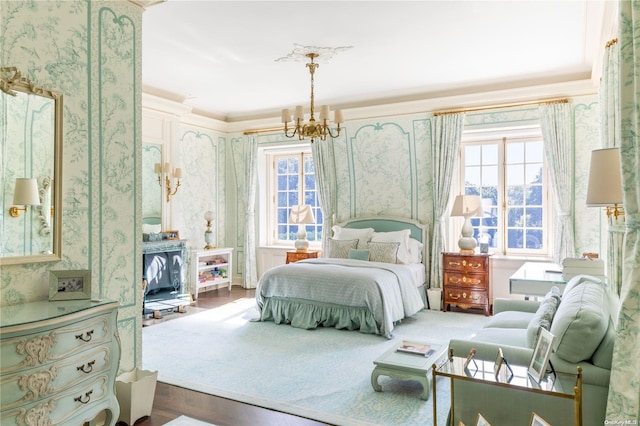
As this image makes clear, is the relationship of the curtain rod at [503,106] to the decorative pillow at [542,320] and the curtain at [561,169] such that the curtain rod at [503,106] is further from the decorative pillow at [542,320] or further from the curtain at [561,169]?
the decorative pillow at [542,320]

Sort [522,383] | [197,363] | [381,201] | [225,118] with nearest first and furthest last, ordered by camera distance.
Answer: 1. [522,383]
2. [197,363]
3. [381,201]
4. [225,118]

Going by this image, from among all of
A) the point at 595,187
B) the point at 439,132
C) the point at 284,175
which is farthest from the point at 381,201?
the point at 595,187

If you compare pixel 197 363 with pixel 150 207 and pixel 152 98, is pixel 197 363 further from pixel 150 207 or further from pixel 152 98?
pixel 152 98

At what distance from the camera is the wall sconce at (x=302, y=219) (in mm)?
7074

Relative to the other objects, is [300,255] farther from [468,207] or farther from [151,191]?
[468,207]

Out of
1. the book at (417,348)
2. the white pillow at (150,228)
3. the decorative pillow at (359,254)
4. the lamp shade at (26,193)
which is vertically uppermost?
the lamp shade at (26,193)

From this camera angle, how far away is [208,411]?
3.07 metres

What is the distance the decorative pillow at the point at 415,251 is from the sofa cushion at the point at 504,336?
280 centimetres

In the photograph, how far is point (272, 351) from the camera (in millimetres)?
4285

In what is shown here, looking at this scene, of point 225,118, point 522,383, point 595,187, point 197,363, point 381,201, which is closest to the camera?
point 522,383

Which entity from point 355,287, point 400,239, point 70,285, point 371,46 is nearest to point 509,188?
point 400,239

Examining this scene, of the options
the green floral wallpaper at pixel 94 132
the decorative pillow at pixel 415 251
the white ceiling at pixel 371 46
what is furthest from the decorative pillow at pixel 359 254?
the green floral wallpaper at pixel 94 132

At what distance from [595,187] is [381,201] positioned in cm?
418

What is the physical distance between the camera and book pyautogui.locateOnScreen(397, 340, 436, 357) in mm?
3393
